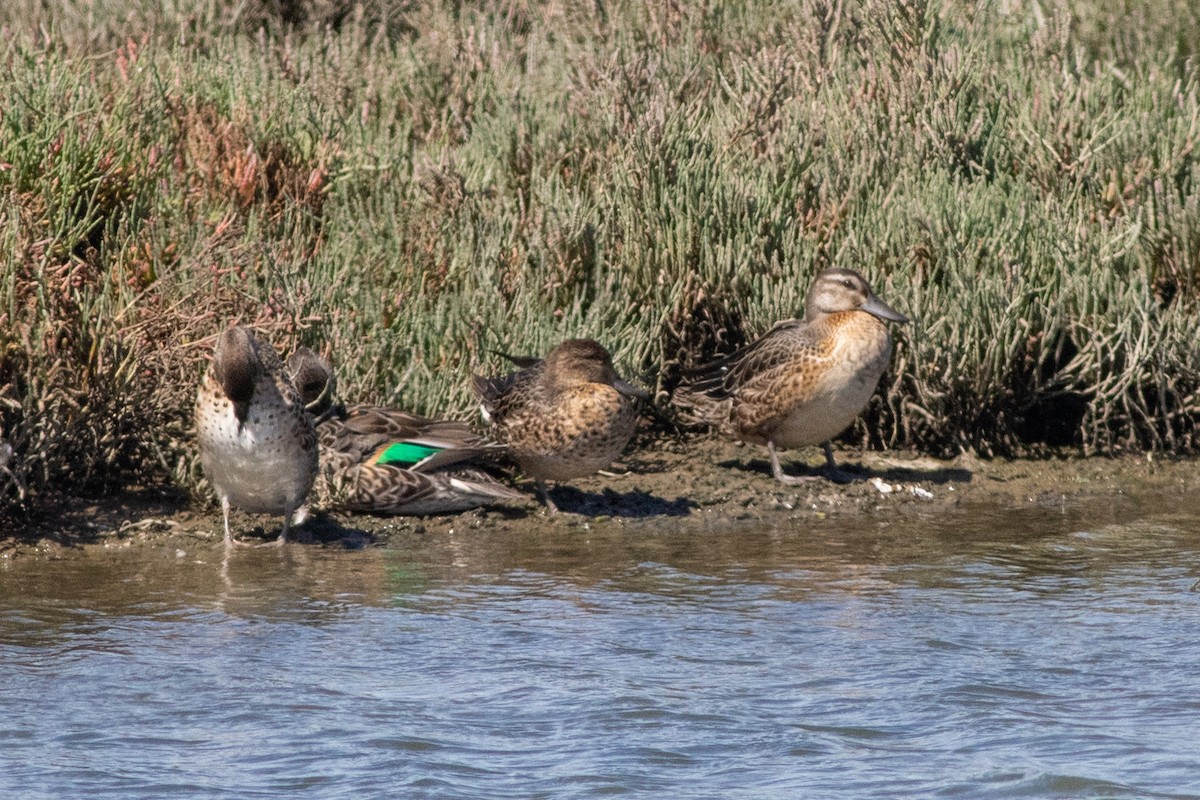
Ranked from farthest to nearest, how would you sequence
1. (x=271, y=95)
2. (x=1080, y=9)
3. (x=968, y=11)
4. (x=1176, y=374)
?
(x=1080, y=9), (x=968, y=11), (x=271, y=95), (x=1176, y=374)

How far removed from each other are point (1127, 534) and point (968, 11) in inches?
196

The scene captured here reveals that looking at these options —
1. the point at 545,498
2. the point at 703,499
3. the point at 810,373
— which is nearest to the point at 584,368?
the point at 545,498

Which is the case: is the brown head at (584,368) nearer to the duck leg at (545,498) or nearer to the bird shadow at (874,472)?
the duck leg at (545,498)

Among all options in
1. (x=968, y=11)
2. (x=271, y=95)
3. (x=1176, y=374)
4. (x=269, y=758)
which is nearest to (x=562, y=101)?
(x=271, y=95)

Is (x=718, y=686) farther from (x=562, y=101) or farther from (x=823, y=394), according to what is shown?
(x=562, y=101)

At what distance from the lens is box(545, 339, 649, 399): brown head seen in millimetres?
8594

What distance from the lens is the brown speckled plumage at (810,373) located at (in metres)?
8.98

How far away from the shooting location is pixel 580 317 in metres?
9.53

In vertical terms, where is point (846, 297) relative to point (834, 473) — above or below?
above

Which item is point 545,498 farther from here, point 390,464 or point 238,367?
point 238,367

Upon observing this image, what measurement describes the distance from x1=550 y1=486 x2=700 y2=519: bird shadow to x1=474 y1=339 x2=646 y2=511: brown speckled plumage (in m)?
0.19

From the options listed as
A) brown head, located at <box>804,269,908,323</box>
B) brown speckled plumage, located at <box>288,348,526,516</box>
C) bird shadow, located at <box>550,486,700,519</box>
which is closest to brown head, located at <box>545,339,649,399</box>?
brown speckled plumage, located at <box>288,348,526,516</box>

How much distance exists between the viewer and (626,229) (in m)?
9.98

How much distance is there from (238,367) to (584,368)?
1.83m
